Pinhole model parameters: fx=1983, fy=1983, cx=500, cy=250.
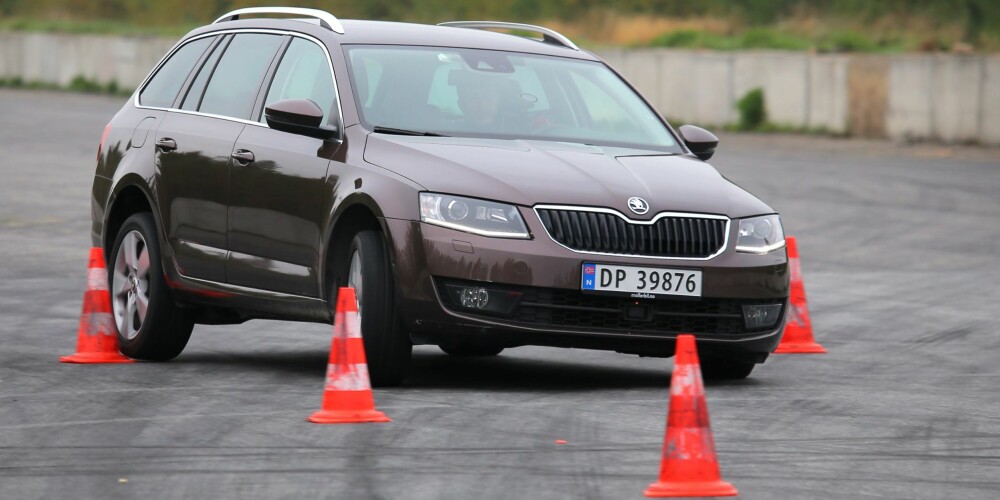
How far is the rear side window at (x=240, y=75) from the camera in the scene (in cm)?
982

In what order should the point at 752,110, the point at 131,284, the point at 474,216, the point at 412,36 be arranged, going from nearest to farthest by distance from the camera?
the point at 474,216, the point at 412,36, the point at 131,284, the point at 752,110

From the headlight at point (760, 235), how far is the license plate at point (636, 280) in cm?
38

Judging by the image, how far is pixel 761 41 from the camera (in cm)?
4156

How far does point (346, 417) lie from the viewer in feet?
24.4

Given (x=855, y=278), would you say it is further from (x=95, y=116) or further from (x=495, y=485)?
(x=95, y=116)

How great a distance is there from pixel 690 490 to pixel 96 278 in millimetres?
4720

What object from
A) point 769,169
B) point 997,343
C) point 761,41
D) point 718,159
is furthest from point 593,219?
point 761,41

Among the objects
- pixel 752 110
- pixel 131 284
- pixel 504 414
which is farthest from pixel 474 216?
A: pixel 752 110

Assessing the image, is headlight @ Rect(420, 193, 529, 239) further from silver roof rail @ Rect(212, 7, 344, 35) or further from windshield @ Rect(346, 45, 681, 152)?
silver roof rail @ Rect(212, 7, 344, 35)

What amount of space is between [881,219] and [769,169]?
21.0 feet

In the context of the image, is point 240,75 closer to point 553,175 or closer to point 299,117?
point 299,117

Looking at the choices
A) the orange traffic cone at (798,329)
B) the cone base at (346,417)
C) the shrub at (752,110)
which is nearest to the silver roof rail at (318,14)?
the cone base at (346,417)

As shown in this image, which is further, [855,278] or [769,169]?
[769,169]

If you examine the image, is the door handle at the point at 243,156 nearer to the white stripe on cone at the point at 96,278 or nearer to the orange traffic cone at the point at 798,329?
the white stripe on cone at the point at 96,278
